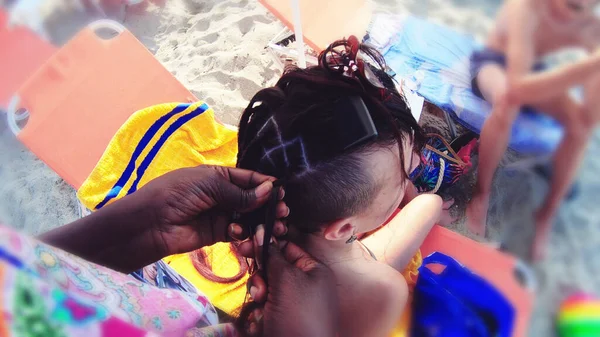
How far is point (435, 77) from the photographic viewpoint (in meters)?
1.46

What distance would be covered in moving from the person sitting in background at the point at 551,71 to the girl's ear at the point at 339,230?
44 cm

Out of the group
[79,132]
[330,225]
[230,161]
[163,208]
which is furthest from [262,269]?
[79,132]

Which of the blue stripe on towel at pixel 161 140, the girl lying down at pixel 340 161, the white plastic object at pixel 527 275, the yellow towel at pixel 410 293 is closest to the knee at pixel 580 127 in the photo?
the white plastic object at pixel 527 275

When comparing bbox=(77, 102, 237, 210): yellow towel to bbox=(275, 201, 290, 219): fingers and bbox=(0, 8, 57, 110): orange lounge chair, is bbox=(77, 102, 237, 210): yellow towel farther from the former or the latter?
bbox=(275, 201, 290, 219): fingers

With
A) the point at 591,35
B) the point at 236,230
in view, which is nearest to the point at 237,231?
the point at 236,230

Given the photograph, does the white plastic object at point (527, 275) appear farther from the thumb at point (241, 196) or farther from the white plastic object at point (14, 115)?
the white plastic object at point (14, 115)

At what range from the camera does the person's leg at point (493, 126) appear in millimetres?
479

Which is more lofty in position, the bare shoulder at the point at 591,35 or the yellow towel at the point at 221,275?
the bare shoulder at the point at 591,35

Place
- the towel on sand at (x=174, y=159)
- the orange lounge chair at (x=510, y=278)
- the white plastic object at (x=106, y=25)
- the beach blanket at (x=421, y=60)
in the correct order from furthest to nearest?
the white plastic object at (x=106, y=25)
the towel on sand at (x=174, y=159)
the beach blanket at (x=421, y=60)
the orange lounge chair at (x=510, y=278)

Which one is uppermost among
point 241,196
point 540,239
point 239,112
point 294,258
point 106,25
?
point 106,25

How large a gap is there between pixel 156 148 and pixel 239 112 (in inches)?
16.8

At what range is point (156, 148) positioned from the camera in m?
1.39

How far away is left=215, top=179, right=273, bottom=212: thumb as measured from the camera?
793mm

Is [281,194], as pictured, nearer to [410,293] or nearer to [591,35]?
[410,293]
